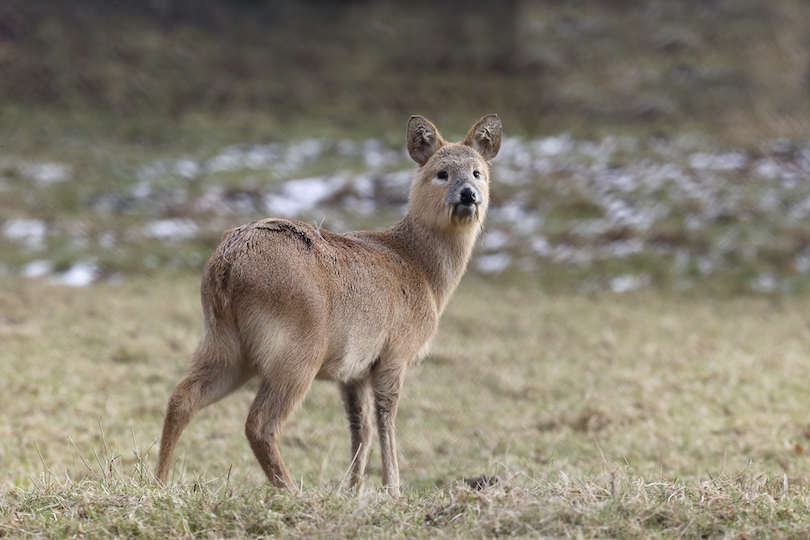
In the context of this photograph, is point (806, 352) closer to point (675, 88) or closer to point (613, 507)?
point (613, 507)

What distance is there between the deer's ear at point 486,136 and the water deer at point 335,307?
6 centimetres

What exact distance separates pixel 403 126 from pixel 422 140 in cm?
1558

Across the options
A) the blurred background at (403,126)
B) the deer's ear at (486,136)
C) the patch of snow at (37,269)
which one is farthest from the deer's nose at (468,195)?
the patch of snow at (37,269)

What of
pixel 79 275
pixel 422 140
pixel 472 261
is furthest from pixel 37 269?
pixel 422 140

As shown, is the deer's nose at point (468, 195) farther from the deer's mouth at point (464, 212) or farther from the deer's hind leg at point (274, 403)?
the deer's hind leg at point (274, 403)

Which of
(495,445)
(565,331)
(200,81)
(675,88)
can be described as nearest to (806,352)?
(565,331)

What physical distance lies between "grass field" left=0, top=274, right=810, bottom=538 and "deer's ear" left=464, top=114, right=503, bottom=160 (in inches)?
89.2

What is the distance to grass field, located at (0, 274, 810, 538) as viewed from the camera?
354 centimetres

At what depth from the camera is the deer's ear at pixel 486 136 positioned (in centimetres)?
574

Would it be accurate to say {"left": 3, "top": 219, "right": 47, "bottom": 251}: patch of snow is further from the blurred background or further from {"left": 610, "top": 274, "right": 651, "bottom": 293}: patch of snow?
{"left": 610, "top": 274, "right": 651, "bottom": 293}: patch of snow

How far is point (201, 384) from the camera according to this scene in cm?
427

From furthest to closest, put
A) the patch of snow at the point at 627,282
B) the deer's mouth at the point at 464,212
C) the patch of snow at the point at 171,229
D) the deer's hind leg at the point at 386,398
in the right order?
the patch of snow at the point at 171,229, the patch of snow at the point at 627,282, the deer's mouth at the point at 464,212, the deer's hind leg at the point at 386,398

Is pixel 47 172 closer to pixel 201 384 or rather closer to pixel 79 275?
pixel 79 275

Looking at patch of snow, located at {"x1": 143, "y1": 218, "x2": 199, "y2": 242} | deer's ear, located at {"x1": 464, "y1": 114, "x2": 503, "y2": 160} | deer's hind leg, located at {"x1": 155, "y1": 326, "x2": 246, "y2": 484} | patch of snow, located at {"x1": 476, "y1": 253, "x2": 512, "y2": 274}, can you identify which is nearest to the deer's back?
deer's hind leg, located at {"x1": 155, "y1": 326, "x2": 246, "y2": 484}
